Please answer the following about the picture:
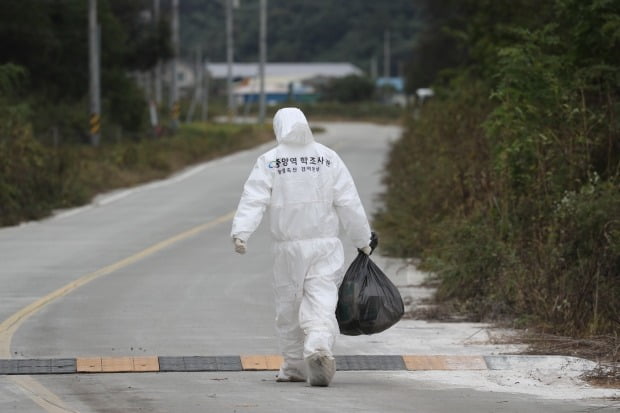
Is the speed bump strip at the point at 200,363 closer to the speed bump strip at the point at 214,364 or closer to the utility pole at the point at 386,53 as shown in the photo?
the speed bump strip at the point at 214,364

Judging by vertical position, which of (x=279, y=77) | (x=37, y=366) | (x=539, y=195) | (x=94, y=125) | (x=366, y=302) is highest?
(x=366, y=302)

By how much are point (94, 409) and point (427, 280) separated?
748 centimetres

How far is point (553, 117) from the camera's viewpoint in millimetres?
16094

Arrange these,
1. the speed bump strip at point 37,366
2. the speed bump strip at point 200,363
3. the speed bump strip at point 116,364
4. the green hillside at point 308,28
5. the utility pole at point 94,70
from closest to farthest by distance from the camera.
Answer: the speed bump strip at point 37,366, the speed bump strip at point 116,364, the speed bump strip at point 200,363, the utility pole at point 94,70, the green hillside at point 308,28

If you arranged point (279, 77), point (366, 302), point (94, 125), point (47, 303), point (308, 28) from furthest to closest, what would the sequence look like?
1. point (308, 28)
2. point (279, 77)
3. point (94, 125)
4. point (47, 303)
5. point (366, 302)

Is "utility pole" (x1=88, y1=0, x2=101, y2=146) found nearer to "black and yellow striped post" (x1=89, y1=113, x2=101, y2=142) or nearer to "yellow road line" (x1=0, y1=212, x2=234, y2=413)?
"black and yellow striped post" (x1=89, y1=113, x2=101, y2=142)

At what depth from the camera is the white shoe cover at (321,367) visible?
9.41m

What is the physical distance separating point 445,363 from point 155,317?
3399 millimetres

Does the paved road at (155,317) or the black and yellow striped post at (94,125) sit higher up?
the paved road at (155,317)

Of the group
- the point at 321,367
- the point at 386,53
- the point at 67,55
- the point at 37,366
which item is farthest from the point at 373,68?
the point at 321,367

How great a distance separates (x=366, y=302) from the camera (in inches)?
384

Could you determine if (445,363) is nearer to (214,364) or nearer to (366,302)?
(366,302)

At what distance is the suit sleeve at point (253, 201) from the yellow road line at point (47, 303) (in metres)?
1.62

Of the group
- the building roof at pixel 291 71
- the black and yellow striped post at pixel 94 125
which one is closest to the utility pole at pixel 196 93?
the black and yellow striped post at pixel 94 125
